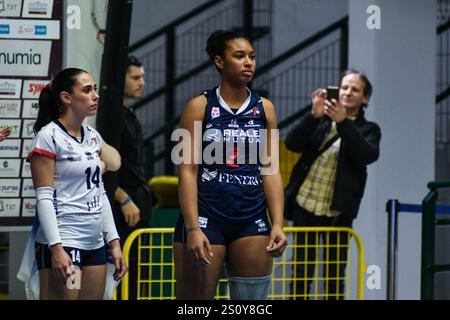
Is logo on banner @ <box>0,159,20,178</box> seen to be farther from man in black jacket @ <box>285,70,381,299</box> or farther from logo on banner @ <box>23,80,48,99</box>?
man in black jacket @ <box>285,70,381,299</box>

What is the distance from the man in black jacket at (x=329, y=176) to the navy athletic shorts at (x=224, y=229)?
251 cm

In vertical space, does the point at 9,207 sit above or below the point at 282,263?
above

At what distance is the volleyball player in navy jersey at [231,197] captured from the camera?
6.12 m

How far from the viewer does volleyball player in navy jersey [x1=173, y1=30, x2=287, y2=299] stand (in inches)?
241

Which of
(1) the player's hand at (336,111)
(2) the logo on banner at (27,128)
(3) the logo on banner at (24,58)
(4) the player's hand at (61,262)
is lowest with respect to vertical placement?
(4) the player's hand at (61,262)

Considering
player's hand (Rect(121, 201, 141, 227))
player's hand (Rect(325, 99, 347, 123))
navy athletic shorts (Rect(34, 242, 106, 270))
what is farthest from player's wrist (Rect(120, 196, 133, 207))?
navy athletic shorts (Rect(34, 242, 106, 270))

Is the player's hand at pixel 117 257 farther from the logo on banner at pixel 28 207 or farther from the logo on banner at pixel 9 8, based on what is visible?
the logo on banner at pixel 9 8

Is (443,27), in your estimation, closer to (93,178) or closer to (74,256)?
(93,178)

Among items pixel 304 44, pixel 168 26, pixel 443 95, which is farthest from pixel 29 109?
pixel 168 26

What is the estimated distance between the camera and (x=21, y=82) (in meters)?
7.66

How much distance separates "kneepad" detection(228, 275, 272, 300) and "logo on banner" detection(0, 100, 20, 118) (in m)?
2.14

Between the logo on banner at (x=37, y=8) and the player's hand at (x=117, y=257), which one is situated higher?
the logo on banner at (x=37, y=8)

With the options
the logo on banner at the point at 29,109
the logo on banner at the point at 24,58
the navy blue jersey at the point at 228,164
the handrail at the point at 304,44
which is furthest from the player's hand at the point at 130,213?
the handrail at the point at 304,44

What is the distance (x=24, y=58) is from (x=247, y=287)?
2.39m
